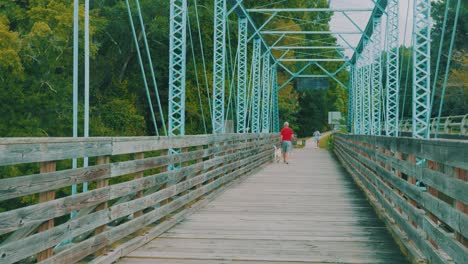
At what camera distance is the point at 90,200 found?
16.6 feet

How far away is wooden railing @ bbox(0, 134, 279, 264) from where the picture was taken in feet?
12.9

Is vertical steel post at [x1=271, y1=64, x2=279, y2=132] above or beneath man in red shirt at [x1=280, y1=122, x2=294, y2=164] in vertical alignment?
above

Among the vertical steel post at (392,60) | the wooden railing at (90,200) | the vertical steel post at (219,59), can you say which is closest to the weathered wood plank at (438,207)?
the wooden railing at (90,200)

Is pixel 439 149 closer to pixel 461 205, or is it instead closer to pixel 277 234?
pixel 461 205

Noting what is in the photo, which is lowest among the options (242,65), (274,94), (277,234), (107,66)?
(277,234)

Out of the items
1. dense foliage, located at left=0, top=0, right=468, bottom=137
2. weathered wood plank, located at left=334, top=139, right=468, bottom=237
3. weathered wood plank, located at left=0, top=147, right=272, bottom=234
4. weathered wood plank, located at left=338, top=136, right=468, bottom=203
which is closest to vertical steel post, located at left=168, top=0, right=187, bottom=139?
dense foliage, located at left=0, top=0, right=468, bottom=137

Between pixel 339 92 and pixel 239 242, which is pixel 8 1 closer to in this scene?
pixel 239 242

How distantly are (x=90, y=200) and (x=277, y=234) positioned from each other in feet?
8.90

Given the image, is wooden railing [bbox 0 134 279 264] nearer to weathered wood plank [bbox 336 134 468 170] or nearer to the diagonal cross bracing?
weathered wood plank [bbox 336 134 468 170]

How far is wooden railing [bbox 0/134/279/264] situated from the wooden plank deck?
0.23m

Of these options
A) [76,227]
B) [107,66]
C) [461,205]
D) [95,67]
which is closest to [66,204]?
[76,227]

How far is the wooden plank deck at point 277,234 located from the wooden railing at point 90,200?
0.76ft

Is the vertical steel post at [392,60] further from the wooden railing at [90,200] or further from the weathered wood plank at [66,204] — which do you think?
the weathered wood plank at [66,204]

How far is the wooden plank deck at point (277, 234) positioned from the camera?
5930mm
